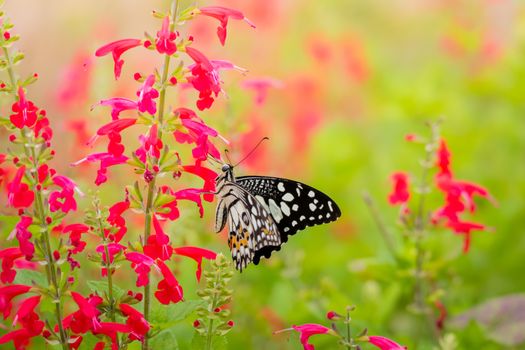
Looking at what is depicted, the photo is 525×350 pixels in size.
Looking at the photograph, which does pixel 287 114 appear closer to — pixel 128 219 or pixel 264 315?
pixel 128 219

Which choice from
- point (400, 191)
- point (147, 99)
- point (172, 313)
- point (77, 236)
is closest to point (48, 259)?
point (77, 236)

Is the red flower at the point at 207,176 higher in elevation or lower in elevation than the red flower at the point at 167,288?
higher

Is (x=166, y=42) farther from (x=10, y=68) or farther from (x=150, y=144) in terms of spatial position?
(x=10, y=68)

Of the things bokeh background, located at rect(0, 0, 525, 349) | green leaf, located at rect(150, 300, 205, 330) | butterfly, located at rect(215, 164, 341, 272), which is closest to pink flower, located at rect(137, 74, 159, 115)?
green leaf, located at rect(150, 300, 205, 330)

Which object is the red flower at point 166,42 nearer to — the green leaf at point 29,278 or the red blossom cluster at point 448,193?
the green leaf at point 29,278

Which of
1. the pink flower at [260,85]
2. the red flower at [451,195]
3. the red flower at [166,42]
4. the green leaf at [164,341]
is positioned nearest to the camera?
the red flower at [166,42]

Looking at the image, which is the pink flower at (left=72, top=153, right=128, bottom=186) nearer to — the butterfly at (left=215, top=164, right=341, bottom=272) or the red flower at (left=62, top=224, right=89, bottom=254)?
the red flower at (left=62, top=224, right=89, bottom=254)

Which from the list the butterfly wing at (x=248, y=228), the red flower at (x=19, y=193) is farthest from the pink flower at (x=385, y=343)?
the red flower at (x=19, y=193)
